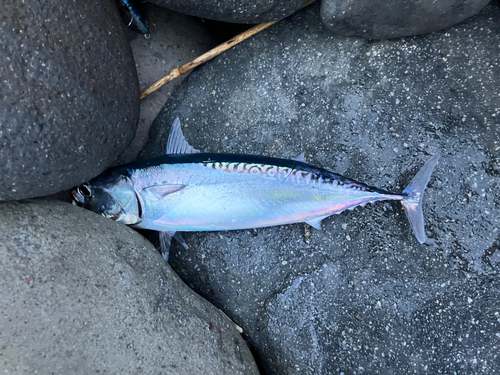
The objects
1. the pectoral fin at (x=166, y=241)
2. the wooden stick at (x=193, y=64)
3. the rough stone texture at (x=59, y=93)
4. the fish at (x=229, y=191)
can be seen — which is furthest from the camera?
the wooden stick at (x=193, y=64)

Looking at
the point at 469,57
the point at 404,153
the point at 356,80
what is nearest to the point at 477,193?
the point at 404,153

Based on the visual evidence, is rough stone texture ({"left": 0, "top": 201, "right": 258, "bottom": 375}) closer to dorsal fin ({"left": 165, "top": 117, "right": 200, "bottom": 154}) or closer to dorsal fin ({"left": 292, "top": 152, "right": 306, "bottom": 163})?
dorsal fin ({"left": 165, "top": 117, "right": 200, "bottom": 154})

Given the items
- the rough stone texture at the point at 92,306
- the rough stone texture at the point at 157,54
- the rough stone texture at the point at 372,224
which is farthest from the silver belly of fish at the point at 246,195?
the rough stone texture at the point at 157,54

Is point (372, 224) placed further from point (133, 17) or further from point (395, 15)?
point (133, 17)

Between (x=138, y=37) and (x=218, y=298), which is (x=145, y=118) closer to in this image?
(x=138, y=37)

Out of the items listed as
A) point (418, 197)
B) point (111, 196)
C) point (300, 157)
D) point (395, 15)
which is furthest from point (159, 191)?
point (395, 15)

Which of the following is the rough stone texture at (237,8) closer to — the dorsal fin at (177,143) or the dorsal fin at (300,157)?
the dorsal fin at (177,143)

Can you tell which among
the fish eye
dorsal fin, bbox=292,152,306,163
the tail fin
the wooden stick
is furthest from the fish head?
the tail fin
